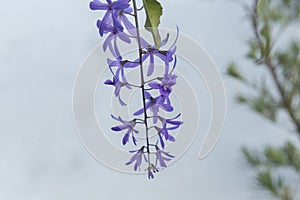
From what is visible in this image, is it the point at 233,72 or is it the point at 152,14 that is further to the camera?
the point at 233,72

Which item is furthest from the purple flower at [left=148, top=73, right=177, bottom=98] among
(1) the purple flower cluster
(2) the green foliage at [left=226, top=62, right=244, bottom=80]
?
(2) the green foliage at [left=226, top=62, right=244, bottom=80]

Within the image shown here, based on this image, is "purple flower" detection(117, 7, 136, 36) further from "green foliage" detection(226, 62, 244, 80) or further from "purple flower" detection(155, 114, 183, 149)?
"green foliage" detection(226, 62, 244, 80)

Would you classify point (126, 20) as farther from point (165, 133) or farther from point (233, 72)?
point (233, 72)

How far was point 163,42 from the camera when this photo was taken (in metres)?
0.25

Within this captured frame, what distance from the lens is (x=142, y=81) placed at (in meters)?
0.25

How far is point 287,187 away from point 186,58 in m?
0.80

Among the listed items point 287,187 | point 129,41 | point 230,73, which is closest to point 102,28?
point 129,41

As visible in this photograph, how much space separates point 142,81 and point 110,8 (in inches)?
1.5

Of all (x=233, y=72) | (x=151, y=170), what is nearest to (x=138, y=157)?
(x=151, y=170)

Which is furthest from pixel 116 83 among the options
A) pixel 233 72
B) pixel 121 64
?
pixel 233 72

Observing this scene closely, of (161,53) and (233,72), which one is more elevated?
(233,72)

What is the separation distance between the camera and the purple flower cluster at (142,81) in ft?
0.79

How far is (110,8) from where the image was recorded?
237 mm

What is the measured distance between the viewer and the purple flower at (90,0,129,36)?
24cm
